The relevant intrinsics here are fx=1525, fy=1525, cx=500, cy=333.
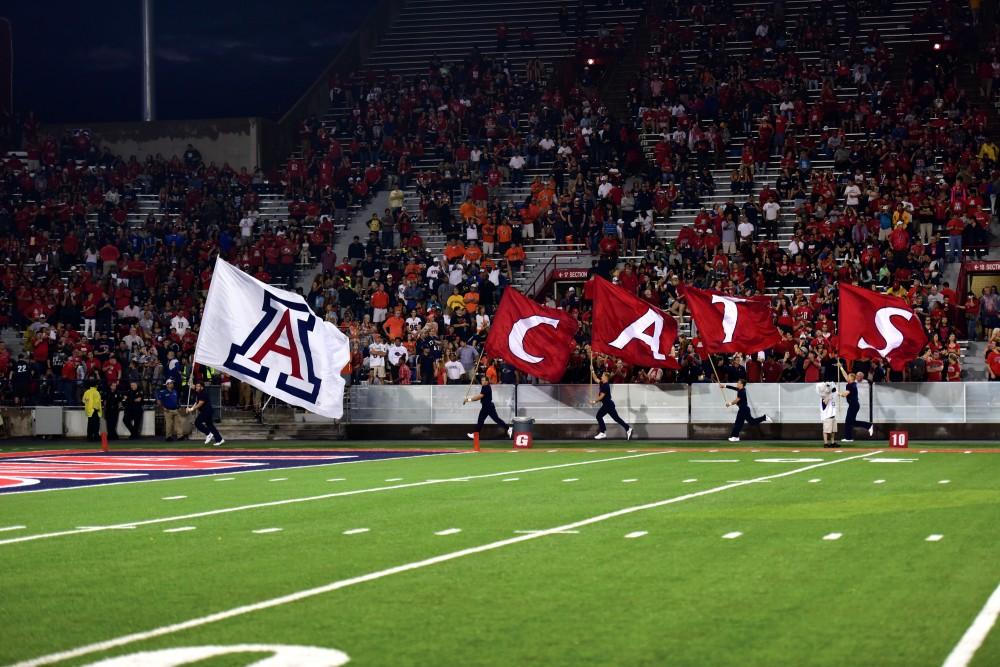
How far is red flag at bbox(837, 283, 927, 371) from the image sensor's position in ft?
103

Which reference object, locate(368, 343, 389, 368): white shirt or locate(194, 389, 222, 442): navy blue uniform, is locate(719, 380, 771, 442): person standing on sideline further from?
locate(194, 389, 222, 442): navy blue uniform

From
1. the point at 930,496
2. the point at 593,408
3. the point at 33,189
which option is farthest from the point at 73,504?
the point at 33,189

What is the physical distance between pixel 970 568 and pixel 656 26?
41.5m

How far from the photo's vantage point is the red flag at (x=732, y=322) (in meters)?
32.1

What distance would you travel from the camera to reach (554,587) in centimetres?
1030

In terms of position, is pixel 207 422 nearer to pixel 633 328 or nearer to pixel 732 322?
pixel 633 328

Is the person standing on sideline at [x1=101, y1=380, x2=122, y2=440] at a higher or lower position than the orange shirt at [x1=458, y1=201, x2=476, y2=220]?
lower

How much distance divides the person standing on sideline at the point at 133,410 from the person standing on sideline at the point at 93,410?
63 centimetres

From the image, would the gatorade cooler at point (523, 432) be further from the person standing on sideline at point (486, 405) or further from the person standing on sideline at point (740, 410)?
the person standing on sideline at point (740, 410)

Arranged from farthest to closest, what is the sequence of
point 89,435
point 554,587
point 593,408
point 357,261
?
1. point 357,261
2. point 89,435
3. point 593,408
4. point 554,587

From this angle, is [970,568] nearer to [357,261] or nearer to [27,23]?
[357,261]

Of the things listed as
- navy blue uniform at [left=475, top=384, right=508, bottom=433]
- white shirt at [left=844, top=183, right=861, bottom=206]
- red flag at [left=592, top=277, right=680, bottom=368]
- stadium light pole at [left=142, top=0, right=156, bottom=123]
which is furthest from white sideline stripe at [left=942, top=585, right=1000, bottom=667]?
stadium light pole at [left=142, top=0, right=156, bottom=123]

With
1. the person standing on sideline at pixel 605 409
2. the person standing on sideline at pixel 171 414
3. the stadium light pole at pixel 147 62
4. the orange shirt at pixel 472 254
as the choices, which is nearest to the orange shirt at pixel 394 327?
the orange shirt at pixel 472 254

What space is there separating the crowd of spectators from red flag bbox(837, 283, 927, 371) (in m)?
1.68
